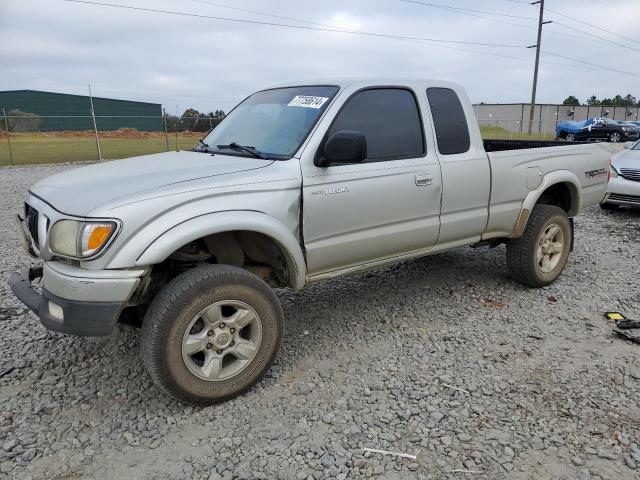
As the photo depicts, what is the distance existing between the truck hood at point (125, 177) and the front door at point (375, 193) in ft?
1.56

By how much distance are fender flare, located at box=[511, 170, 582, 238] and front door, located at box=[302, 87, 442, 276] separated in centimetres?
111

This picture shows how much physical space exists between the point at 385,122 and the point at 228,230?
159 cm

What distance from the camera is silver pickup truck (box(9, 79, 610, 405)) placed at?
2771mm

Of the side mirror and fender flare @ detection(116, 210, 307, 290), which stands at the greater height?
the side mirror

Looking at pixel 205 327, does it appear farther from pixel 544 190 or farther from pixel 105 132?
pixel 105 132

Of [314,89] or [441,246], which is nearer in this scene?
[314,89]

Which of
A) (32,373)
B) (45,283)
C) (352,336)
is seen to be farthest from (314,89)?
(32,373)

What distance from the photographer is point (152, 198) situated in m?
2.82

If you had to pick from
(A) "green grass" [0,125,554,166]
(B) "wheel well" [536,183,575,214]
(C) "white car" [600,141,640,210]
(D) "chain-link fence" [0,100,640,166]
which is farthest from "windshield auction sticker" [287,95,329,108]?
(D) "chain-link fence" [0,100,640,166]

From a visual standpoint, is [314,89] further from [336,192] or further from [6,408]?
[6,408]

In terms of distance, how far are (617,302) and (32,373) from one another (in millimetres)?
4901

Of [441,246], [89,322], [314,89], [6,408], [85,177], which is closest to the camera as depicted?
[89,322]

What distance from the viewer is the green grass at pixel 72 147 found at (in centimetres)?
2008

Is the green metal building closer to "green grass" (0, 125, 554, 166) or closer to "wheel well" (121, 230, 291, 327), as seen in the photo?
"green grass" (0, 125, 554, 166)
